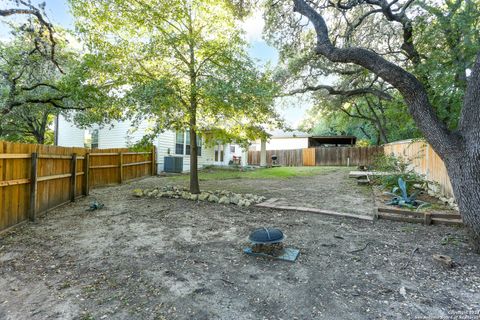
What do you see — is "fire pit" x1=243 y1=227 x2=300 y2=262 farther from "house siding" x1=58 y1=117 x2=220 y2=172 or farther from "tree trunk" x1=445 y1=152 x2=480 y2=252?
"house siding" x1=58 y1=117 x2=220 y2=172

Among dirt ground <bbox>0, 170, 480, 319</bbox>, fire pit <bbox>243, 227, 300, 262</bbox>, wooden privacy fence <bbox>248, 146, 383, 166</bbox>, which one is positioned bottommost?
dirt ground <bbox>0, 170, 480, 319</bbox>

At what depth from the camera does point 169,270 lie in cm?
294

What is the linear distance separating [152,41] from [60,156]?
383cm

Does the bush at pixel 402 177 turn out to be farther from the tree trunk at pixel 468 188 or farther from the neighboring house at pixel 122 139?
the neighboring house at pixel 122 139

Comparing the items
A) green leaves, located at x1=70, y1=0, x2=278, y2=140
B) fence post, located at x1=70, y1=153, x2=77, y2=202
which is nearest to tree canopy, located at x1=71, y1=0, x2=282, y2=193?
green leaves, located at x1=70, y1=0, x2=278, y2=140

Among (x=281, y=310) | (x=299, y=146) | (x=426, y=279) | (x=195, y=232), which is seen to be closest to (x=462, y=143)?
(x=426, y=279)

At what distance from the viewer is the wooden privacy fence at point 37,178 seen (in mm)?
4195

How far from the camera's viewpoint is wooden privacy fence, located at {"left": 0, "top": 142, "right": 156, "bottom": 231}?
4195 mm

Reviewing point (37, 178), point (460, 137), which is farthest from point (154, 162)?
point (460, 137)

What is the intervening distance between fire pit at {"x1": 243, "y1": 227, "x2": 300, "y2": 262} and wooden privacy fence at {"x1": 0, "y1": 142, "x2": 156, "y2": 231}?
432 cm

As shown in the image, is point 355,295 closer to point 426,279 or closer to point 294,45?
point 426,279

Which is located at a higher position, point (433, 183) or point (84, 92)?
point (84, 92)

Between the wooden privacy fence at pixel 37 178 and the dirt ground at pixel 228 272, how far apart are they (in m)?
0.41

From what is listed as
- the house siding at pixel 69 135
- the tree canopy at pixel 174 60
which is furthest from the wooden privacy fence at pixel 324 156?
the tree canopy at pixel 174 60
